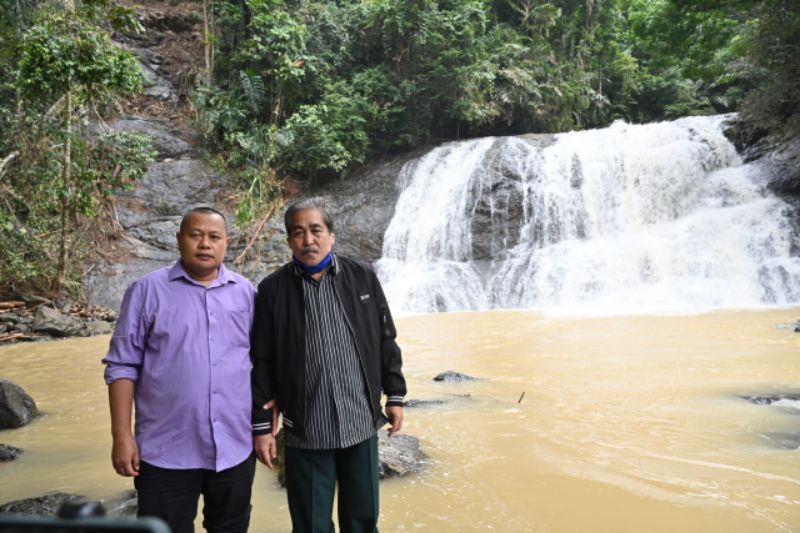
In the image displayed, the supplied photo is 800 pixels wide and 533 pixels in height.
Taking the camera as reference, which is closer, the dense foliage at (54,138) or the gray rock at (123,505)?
the gray rock at (123,505)

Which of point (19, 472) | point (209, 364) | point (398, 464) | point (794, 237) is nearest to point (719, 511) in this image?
point (398, 464)

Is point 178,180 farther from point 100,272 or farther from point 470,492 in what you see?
point 470,492

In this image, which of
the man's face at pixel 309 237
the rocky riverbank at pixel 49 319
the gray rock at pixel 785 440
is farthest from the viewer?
the rocky riverbank at pixel 49 319

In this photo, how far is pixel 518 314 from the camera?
41.1 ft

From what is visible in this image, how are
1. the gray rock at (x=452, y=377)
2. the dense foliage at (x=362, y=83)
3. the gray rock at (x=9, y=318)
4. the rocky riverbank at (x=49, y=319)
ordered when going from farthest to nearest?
1. the dense foliage at (x=362, y=83)
2. the gray rock at (x=9, y=318)
3. the rocky riverbank at (x=49, y=319)
4. the gray rock at (x=452, y=377)

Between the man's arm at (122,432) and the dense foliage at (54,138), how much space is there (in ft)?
14.7

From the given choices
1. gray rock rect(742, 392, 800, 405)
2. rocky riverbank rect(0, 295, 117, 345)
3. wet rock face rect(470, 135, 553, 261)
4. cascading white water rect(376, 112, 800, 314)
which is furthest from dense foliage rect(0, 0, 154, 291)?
wet rock face rect(470, 135, 553, 261)

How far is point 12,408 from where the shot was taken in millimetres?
4965

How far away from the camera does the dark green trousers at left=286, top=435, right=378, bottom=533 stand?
2.10 metres

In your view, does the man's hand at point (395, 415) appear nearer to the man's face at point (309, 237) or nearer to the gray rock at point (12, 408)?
the man's face at point (309, 237)

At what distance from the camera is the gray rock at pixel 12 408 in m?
4.94

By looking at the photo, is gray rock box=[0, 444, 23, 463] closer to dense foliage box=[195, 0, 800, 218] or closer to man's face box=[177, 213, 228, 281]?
man's face box=[177, 213, 228, 281]

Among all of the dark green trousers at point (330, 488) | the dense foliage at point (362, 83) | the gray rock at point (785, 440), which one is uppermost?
the dense foliage at point (362, 83)

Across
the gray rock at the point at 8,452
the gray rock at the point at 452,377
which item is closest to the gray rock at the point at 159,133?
the gray rock at the point at 452,377
